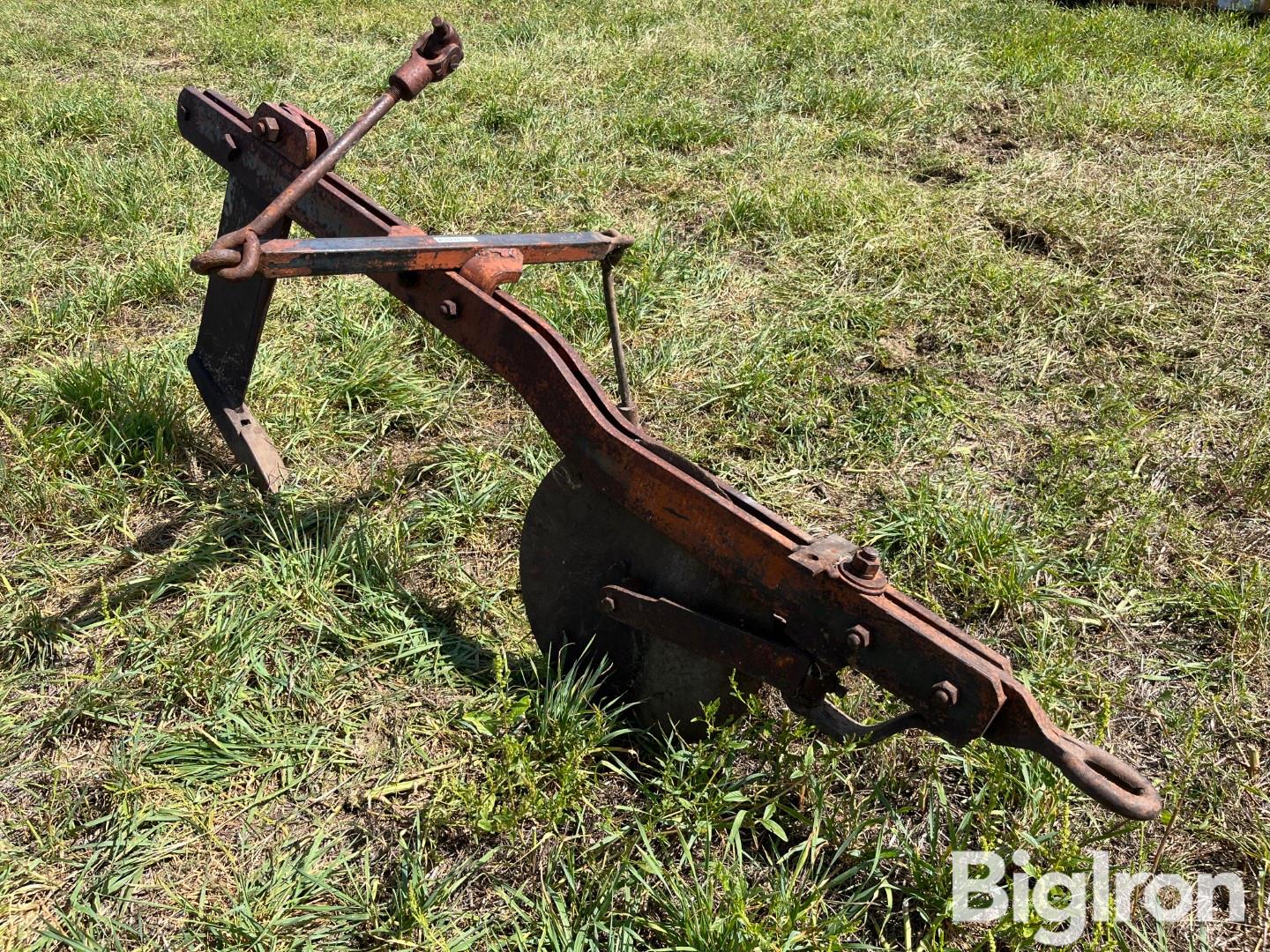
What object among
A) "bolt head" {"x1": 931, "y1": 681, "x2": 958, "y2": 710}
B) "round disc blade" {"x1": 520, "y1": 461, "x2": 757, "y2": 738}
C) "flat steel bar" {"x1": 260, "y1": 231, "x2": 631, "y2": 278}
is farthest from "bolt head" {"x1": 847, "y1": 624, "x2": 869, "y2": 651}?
"flat steel bar" {"x1": 260, "y1": 231, "x2": 631, "y2": 278}

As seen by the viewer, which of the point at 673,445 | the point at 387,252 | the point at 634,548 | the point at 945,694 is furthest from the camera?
the point at 673,445

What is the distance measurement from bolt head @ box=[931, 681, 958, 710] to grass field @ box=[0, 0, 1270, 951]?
488 mm

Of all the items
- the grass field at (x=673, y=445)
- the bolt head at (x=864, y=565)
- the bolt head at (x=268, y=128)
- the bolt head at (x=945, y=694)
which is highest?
the bolt head at (x=268, y=128)

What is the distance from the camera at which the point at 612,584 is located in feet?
7.36

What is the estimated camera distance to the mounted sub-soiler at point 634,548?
176 centimetres

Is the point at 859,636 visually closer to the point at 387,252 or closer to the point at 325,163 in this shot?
the point at 387,252

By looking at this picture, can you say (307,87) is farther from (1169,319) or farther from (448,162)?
(1169,319)

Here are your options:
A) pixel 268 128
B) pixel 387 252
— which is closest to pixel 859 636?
pixel 387 252

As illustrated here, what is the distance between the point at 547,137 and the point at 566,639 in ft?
13.3

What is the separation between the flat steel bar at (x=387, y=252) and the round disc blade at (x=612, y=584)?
52 centimetres

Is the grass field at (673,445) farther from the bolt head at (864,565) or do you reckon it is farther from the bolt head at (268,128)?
the bolt head at (268,128)

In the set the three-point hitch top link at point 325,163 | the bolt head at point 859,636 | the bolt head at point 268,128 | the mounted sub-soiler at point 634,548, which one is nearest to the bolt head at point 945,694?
the mounted sub-soiler at point 634,548

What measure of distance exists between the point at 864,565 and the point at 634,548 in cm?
58

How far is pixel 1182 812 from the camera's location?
2291 mm
